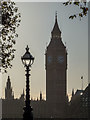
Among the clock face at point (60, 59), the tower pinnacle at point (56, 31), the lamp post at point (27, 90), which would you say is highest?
the tower pinnacle at point (56, 31)

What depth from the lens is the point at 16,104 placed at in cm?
12388

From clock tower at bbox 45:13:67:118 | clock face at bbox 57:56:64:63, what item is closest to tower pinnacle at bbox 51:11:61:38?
clock tower at bbox 45:13:67:118

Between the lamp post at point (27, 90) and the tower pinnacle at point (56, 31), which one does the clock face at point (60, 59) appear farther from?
the lamp post at point (27, 90)

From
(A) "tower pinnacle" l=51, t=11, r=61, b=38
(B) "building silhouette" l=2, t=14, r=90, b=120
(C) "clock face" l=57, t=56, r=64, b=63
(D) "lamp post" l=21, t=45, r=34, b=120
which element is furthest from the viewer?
(A) "tower pinnacle" l=51, t=11, r=61, b=38

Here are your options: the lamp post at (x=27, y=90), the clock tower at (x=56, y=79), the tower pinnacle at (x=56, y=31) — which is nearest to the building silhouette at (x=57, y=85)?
the clock tower at (x=56, y=79)

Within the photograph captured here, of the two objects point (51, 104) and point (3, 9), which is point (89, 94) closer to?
point (51, 104)

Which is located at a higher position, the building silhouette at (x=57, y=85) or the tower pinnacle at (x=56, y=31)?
the tower pinnacle at (x=56, y=31)

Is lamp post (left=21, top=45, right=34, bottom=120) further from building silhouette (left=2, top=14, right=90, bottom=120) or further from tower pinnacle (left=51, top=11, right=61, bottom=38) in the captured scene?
tower pinnacle (left=51, top=11, right=61, bottom=38)

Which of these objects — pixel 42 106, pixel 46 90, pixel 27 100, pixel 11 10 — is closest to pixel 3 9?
pixel 11 10

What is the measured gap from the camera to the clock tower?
109500 millimetres

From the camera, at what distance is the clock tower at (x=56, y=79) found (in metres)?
110

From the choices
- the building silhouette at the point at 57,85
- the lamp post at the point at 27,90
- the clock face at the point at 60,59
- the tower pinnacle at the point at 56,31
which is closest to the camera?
the lamp post at the point at 27,90

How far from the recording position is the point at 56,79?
359 feet

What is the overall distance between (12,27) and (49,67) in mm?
94753
